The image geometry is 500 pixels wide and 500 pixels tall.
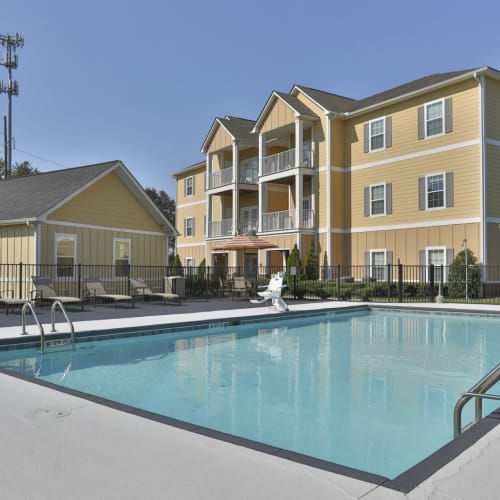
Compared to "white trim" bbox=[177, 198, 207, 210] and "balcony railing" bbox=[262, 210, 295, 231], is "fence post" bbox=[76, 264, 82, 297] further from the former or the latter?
"white trim" bbox=[177, 198, 207, 210]

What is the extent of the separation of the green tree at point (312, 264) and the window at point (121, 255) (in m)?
9.05

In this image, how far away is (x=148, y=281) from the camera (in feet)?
69.4

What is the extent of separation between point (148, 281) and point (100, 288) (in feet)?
14.5

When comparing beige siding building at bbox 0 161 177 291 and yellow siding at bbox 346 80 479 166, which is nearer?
beige siding building at bbox 0 161 177 291

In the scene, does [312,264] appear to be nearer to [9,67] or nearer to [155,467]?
[155,467]

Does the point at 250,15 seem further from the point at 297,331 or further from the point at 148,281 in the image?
the point at 297,331

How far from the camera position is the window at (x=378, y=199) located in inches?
932

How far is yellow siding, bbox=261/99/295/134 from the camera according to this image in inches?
1053

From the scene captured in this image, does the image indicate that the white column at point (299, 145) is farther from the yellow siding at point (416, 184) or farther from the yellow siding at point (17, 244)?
the yellow siding at point (17, 244)

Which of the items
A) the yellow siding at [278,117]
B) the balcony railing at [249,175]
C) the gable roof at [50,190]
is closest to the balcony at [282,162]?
the yellow siding at [278,117]

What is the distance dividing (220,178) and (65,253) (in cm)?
1592

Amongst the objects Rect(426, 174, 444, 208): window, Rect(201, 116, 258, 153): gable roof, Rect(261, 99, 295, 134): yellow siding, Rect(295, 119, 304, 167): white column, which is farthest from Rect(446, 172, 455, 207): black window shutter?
Rect(201, 116, 258, 153): gable roof

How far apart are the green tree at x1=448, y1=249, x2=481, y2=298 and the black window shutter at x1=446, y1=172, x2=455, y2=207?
2.67 meters

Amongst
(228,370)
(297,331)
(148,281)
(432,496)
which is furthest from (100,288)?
(432,496)
